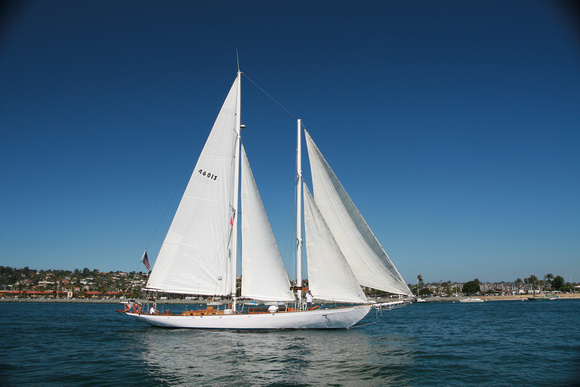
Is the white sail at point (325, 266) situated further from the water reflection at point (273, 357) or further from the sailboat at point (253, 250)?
the water reflection at point (273, 357)

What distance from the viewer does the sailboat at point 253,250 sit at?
27964mm

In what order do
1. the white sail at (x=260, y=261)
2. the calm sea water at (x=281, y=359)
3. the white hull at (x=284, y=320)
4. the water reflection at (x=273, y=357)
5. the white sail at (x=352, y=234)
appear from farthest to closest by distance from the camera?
the white sail at (x=260, y=261), the white hull at (x=284, y=320), the white sail at (x=352, y=234), the water reflection at (x=273, y=357), the calm sea water at (x=281, y=359)

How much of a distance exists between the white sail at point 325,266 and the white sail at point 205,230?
661cm

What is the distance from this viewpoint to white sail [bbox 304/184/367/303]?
91.7ft

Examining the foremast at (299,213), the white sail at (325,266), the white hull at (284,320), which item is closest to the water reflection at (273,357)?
the white hull at (284,320)

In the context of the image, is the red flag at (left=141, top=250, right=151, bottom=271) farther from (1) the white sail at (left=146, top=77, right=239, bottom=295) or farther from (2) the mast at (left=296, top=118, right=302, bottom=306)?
(2) the mast at (left=296, top=118, right=302, bottom=306)

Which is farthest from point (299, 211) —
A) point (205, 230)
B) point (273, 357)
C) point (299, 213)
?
point (273, 357)

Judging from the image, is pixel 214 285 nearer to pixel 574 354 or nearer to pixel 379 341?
pixel 379 341

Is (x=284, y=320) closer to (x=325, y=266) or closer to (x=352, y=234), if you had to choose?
(x=325, y=266)

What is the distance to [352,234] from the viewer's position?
28359mm

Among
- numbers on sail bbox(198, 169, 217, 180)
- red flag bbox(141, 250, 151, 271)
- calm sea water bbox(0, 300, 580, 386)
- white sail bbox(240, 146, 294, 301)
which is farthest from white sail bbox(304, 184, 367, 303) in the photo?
red flag bbox(141, 250, 151, 271)

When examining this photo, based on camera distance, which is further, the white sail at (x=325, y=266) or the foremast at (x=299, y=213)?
the foremast at (x=299, y=213)

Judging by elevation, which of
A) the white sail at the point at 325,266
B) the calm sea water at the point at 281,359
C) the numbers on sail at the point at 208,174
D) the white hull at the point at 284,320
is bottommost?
the calm sea water at the point at 281,359

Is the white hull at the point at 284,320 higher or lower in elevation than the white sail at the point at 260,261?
lower
